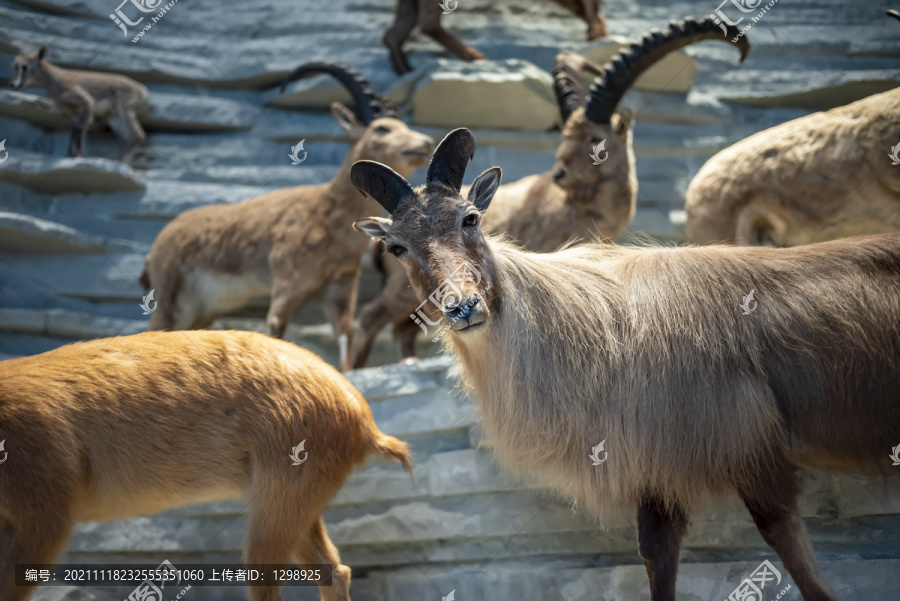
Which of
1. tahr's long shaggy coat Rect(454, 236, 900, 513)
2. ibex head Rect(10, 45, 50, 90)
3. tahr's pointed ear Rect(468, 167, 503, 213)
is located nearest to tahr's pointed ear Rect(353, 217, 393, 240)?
tahr's pointed ear Rect(468, 167, 503, 213)

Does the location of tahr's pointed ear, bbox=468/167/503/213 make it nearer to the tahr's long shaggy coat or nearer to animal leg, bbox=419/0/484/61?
the tahr's long shaggy coat

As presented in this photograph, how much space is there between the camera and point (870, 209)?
6398 millimetres

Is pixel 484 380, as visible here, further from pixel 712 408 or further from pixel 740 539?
pixel 740 539

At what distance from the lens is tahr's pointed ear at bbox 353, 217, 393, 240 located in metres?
4.50

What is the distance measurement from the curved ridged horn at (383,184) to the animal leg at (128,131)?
19.6ft

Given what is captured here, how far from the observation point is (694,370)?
13.4 ft

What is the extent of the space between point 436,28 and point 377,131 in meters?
2.97

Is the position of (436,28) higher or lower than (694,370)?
higher

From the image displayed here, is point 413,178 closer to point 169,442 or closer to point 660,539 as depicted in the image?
point 169,442

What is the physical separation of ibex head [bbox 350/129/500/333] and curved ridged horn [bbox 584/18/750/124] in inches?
120

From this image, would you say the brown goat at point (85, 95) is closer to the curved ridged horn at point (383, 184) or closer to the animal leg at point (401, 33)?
the animal leg at point (401, 33)

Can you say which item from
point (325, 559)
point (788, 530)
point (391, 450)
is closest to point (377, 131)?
point (391, 450)

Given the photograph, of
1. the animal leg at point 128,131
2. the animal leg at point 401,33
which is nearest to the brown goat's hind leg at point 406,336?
the animal leg at point 401,33

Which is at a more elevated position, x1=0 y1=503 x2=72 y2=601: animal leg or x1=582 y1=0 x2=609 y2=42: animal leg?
x1=582 y1=0 x2=609 y2=42: animal leg
